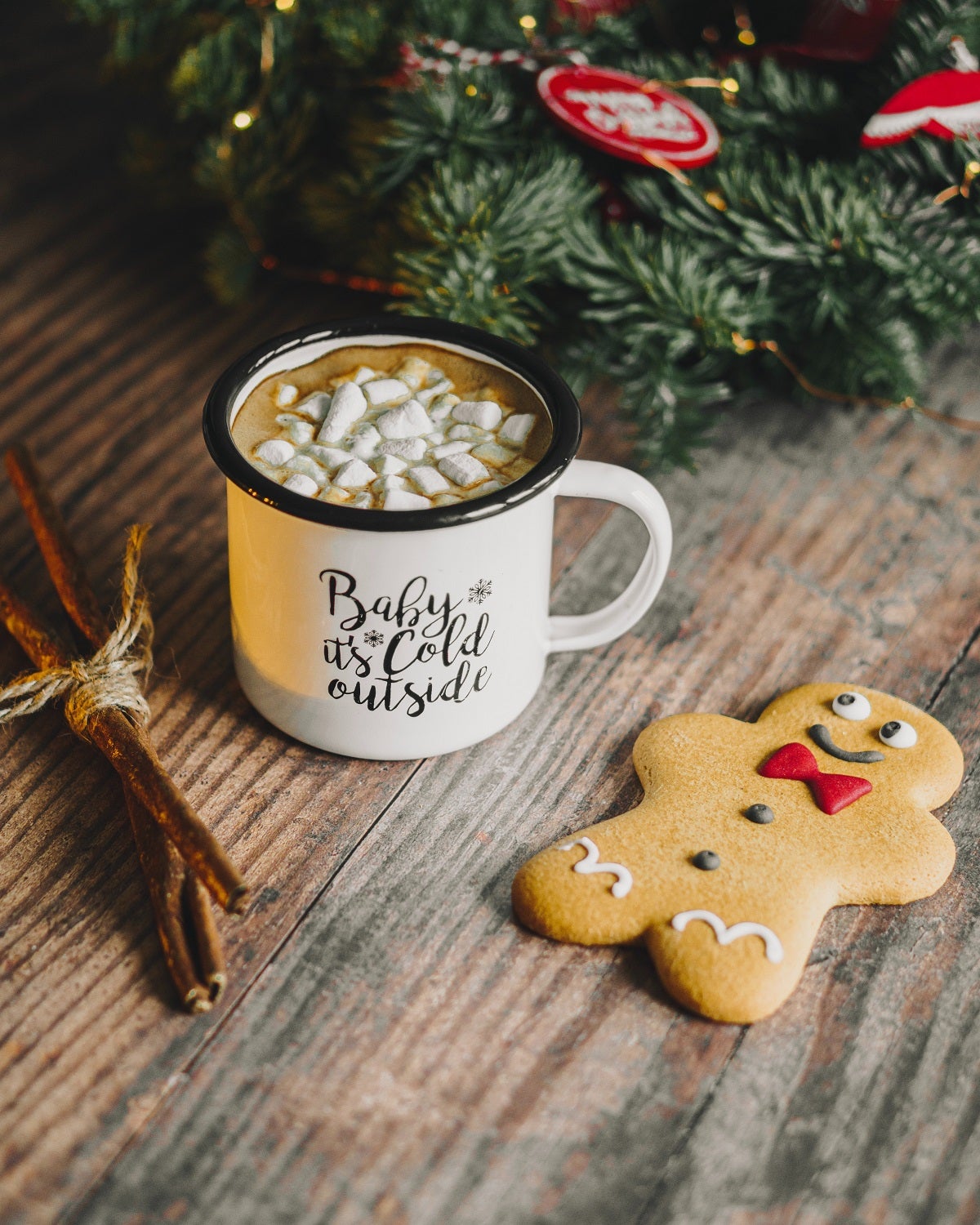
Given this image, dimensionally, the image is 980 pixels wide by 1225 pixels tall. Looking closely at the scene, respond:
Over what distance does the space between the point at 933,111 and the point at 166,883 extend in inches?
29.7

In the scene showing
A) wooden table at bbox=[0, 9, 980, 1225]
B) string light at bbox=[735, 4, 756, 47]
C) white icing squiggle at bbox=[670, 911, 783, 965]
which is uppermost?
string light at bbox=[735, 4, 756, 47]

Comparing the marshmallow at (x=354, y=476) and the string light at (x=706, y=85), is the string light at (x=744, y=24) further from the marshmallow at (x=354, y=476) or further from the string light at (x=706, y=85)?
the marshmallow at (x=354, y=476)

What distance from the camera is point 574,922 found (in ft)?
2.19

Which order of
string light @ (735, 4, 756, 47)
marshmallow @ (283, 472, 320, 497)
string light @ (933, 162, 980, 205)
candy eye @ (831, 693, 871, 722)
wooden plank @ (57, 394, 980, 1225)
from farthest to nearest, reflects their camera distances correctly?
string light @ (735, 4, 756, 47), string light @ (933, 162, 980, 205), candy eye @ (831, 693, 871, 722), marshmallow @ (283, 472, 320, 497), wooden plank @ (57, 394, 980, 1225)

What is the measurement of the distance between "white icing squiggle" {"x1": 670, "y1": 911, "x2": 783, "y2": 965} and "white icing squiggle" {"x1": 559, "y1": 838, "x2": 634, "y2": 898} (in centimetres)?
3

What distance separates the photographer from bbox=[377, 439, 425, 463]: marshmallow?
2.37 feet

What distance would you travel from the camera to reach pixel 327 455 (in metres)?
0.72

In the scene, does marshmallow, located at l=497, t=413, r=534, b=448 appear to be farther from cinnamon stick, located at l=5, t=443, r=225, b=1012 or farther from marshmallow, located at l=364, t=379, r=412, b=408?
cinnamon stick, located at l=5, t=443, r=225, b=1012

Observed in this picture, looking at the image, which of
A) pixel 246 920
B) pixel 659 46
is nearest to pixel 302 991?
pixel 246 920

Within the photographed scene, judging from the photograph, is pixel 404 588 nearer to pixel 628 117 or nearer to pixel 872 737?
pixel 872 737

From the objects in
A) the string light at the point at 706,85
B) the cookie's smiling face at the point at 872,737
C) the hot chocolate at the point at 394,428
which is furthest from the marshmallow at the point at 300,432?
A: the string light at the point at 706,85

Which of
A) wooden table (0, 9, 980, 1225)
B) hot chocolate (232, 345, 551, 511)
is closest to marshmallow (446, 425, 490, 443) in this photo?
hot chocolate (232, 345, 551, 511)

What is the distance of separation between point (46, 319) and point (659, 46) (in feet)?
2.11

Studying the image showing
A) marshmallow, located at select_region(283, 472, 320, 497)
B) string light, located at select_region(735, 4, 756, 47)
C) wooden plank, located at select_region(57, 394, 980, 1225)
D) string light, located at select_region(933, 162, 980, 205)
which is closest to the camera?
wooden plank, located at select_region(57, 394, 980, 1225)
